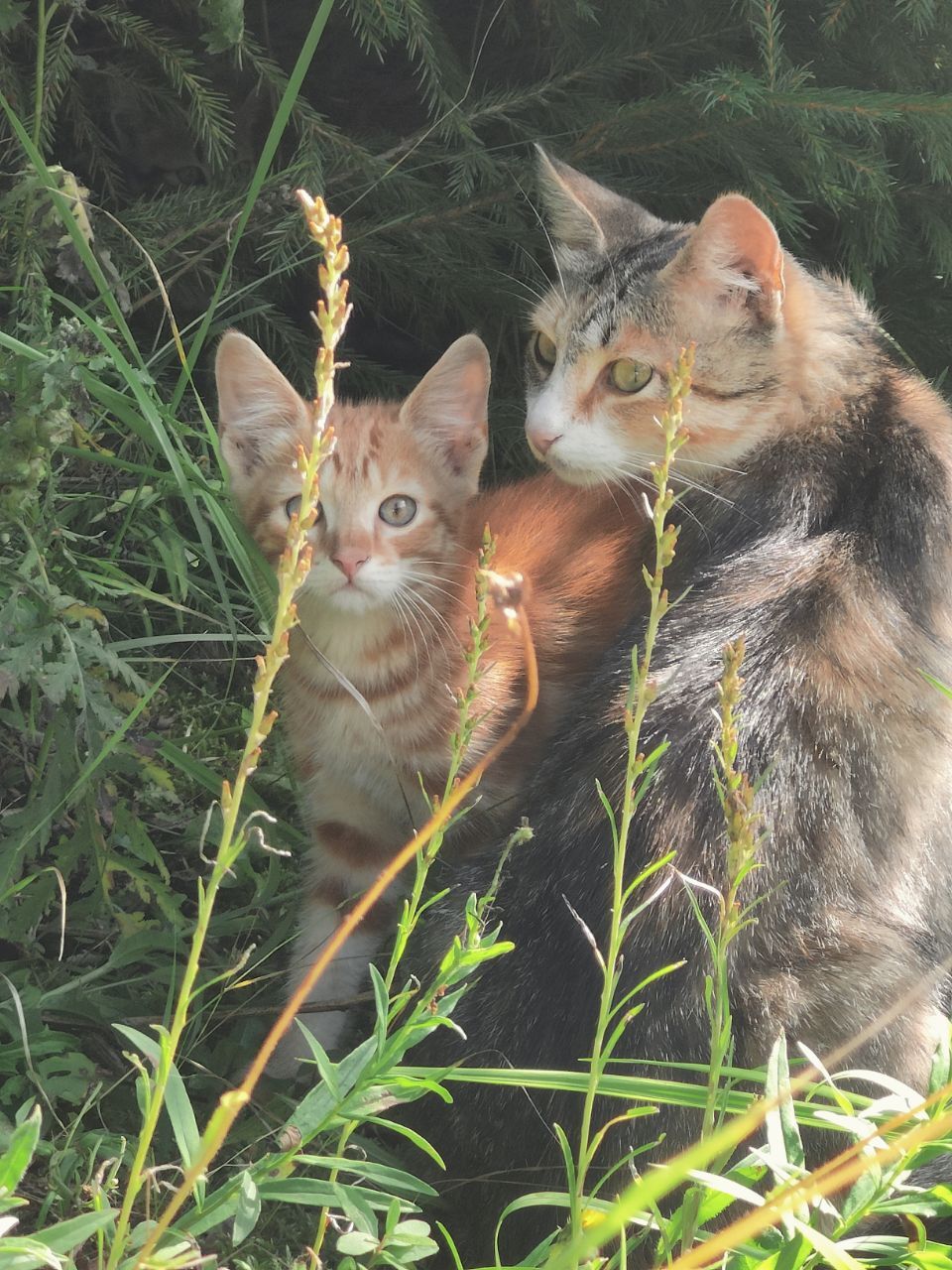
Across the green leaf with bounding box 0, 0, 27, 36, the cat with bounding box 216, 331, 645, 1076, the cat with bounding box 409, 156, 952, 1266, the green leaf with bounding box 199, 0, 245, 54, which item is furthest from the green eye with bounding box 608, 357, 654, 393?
the green leaf with bounding box 0, 0, 27, 36

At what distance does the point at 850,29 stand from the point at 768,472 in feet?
4.05

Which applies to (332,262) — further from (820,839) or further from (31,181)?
(31,181)

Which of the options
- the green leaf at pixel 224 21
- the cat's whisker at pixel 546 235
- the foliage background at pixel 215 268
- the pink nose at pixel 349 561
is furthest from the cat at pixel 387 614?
the green leaf at pixel 224 21

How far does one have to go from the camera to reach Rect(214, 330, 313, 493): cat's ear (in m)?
2.22

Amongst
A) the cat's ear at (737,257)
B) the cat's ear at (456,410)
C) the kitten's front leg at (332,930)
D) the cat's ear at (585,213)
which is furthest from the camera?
the cat's ear at (585,213)

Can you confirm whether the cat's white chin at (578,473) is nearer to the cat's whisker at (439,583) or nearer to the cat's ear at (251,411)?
the cat's whisker at (439,583)

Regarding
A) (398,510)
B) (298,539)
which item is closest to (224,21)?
(398,510)

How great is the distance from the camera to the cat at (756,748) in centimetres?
157

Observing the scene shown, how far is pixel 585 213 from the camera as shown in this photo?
244 centimetres

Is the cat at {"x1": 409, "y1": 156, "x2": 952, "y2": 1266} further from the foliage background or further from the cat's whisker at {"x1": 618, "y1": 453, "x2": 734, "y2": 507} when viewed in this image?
the foliage background

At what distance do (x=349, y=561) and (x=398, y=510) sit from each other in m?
0.19

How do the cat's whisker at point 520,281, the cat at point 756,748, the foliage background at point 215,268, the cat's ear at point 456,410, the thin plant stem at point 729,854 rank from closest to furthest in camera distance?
the thin plant stem at point 729,854, the cat at point 756,748, the foliage background at point 215,268, the cat's ear at point 456,410, the cat's whisker at point 520,281

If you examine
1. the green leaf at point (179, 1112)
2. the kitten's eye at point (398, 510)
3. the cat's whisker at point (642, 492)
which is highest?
the cat's whisker at point (642, 492)

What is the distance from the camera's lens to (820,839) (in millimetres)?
1634
